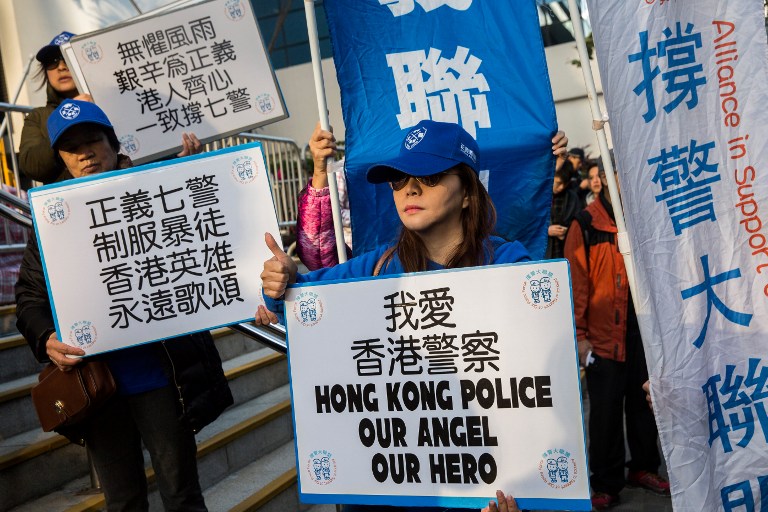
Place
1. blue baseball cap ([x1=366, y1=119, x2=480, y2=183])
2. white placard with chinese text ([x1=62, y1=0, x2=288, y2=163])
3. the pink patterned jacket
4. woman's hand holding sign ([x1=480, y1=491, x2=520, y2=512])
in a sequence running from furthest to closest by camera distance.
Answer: white placard with chinese text ([x1=62, y1=0, x2=288, y2=163]) → the pink patterned jacket → blue baseball cap ([x1=366, y1=119, x2=480, y2=183]) → woman's hand holding sign ([x1=480, y1=491, x2=520, y2=512])

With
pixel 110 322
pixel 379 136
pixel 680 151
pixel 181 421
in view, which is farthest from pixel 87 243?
pixel 680 151

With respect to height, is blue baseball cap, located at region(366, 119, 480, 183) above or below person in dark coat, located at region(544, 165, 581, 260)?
above

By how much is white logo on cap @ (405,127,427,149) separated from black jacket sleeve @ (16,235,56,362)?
1.60m

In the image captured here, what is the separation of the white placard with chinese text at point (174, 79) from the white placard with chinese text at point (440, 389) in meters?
2.13

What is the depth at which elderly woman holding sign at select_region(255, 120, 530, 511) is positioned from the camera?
2.52 meters

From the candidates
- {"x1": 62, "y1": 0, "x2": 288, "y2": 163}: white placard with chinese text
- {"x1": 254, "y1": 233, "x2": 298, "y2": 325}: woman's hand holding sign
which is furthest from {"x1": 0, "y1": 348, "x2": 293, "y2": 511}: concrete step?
{"x1": 254, "y1": 233, "x2": 298, "y2": 325}: woman's hand holding sign

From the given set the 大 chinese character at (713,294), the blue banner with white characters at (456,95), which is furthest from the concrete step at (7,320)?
the 大 chinese character at (713,294)

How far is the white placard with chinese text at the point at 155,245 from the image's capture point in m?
3.09

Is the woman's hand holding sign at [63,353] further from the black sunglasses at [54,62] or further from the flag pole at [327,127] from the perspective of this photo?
the black sunglasses at [54,62]

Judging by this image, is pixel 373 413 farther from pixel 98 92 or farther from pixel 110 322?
pixel 98 92

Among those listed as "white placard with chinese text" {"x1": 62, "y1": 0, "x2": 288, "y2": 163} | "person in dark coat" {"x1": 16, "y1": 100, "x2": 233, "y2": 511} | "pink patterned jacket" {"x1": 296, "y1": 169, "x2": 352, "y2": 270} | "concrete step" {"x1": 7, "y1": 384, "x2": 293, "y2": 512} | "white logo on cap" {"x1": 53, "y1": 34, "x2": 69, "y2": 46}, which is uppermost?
"white logo on cap" {"x1": 53, "y1": 34, "x2": 69, "y2": 46}

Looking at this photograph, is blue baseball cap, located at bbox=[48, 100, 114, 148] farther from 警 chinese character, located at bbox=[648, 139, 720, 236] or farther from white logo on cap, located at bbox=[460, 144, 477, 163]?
警 chinese character, located at bbox=[648, 139, 720, 236]

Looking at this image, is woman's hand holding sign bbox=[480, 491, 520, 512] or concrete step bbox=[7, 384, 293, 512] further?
concrete step bbox=[7, 384, 293, 512]

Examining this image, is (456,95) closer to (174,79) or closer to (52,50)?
(174,79)
